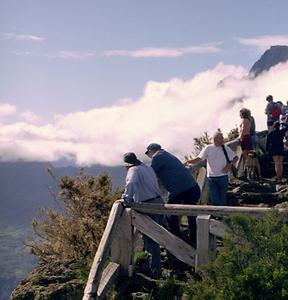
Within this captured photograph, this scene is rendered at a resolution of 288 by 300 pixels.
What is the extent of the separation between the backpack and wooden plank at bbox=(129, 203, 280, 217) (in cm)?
842

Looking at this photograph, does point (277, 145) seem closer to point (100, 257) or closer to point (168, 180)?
point (168, 180)

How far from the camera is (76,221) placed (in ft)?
38.9

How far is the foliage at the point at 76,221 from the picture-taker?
1123 cm

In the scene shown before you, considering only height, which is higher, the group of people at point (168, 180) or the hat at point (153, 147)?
the hat at point (153, 147)

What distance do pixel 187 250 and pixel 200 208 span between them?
2.19 feet

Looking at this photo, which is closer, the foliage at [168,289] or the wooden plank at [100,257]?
the wooden plank at [100,257]

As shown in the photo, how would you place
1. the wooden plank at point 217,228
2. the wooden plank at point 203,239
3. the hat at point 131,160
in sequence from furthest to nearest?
the hat at point 131,160, the wooden plank at point 203,239, the wooden plank at point 217,228

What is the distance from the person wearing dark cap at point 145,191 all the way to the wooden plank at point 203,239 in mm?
810

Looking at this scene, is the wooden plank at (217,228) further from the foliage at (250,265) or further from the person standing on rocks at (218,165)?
the person standing on rocks at (218,165)

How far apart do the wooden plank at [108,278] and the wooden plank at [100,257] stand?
289 mm

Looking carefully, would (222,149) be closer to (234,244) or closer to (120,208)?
(120,208)

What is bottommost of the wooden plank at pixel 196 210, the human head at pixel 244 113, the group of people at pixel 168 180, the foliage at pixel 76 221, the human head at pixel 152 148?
the foliage at pixel 76 221

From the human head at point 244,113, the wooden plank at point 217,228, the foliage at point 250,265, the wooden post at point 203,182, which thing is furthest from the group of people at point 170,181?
the human head at point 244,113

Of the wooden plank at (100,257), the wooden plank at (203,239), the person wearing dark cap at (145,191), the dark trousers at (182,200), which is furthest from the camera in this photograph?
the dark trousers at (182,200)
